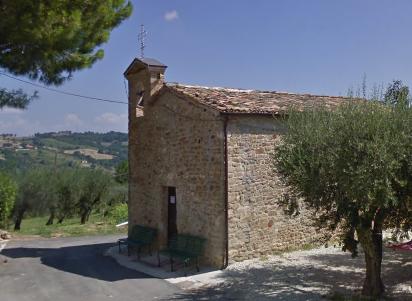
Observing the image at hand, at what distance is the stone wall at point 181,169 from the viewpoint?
37.3ft

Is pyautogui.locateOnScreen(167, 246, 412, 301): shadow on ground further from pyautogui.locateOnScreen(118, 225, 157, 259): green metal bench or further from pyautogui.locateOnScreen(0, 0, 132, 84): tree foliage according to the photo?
pyautogui.locateOnScreen(0, 0, 132, 84): tree foliage

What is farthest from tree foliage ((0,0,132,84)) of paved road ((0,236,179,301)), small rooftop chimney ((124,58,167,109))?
paved road ((0,236,179,301))

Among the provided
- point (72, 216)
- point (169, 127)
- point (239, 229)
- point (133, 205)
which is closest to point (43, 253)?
point (133, 205)

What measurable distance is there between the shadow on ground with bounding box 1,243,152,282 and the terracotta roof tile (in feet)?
15.2

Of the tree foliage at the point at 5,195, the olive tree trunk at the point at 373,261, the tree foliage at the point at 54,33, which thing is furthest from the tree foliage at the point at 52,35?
the tree foliage at the point at 5,195

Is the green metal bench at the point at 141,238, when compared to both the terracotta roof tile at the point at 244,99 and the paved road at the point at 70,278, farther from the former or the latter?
the terracotta roof tile at the point at 244,99

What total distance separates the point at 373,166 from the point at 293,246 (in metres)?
5.97

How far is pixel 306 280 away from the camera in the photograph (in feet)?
31.9

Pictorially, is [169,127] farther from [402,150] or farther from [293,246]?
[402,150]

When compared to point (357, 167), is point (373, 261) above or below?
below

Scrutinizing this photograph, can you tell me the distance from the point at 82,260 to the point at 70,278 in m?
2.39

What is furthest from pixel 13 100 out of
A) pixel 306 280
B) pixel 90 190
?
pixel 90 190

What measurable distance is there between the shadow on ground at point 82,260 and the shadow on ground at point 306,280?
244 cm

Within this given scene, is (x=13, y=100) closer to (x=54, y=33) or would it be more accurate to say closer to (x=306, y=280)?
(x=54, y=33)
